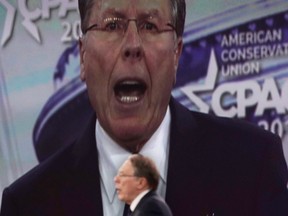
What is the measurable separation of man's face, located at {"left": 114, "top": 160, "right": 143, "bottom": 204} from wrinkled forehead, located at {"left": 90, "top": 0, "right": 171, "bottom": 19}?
0.20 metres

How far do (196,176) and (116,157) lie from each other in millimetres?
122

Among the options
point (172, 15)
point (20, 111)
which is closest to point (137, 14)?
point (172, 15)

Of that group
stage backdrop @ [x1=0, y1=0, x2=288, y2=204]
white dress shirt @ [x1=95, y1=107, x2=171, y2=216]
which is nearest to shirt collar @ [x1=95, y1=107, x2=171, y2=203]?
white dress shirt @ [x1=95, y1=107, x2=171, y2=216]

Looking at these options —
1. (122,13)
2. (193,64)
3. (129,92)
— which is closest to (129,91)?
(129,92)

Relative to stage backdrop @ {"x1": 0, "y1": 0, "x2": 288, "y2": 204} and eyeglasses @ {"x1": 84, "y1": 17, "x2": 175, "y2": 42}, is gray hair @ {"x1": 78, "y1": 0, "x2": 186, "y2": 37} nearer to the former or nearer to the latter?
eyeglasses @ {"x1": 84, "y1": 17, "x2": 175, "y2": 42}

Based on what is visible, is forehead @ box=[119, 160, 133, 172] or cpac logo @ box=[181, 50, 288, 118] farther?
cpac logo @ box=[181, 50, 288, 118]

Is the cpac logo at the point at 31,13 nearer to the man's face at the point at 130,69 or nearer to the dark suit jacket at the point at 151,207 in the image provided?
the man's face at the point at 130,69

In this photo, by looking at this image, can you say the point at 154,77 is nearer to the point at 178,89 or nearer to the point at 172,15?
the point at 172,15

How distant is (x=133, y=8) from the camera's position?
781mm

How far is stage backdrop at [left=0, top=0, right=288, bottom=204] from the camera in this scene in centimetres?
121

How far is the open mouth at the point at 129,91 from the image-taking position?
2.50ft

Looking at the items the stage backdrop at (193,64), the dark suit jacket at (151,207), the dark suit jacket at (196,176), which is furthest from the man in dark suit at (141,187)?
the stage backdrop at (193,64)

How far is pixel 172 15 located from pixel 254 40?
1.49ft

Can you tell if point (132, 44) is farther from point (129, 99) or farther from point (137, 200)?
point (137, 200)
